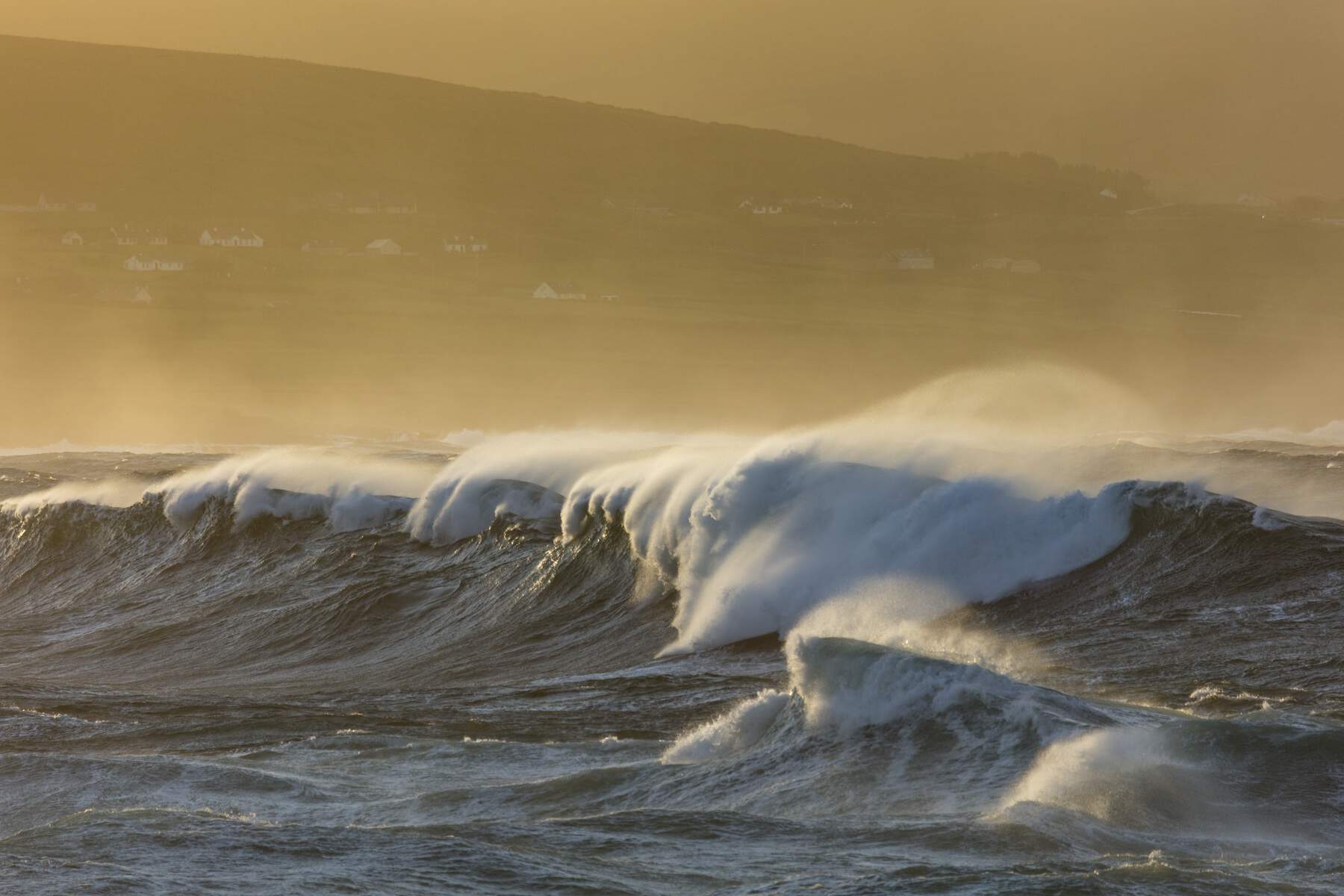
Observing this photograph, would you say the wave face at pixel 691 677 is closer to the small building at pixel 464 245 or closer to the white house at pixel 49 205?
the small building at pixel 464 245

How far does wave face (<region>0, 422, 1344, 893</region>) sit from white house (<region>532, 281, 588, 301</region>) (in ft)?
245

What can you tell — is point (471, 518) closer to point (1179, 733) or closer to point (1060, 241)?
point (1179, 733)

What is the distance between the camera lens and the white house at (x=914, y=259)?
349 feet

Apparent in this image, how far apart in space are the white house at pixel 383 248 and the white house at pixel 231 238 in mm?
6767

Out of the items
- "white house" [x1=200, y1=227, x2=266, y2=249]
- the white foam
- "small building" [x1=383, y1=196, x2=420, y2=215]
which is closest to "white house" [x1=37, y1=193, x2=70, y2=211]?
"white house" [x1=200, y1=227, x2=266, y2=249]

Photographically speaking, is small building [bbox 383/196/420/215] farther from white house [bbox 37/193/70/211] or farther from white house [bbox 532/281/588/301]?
white house [bbox 37/193/70/211]

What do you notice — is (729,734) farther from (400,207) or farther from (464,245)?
(400,207)

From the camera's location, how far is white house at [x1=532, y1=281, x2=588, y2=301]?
98.2m

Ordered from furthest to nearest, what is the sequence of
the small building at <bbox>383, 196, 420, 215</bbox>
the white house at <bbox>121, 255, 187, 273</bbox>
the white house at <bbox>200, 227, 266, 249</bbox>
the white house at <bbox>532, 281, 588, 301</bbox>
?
the small building at <bbox>383, 196, 420, 215</bbox> < the white house at <bbox>200, 227, 266, 249</bbox> < the white house at <bbox>532, 281, 588, 301</bbox> < the white house at <bbox>121, 255, 187, 273</bbox>

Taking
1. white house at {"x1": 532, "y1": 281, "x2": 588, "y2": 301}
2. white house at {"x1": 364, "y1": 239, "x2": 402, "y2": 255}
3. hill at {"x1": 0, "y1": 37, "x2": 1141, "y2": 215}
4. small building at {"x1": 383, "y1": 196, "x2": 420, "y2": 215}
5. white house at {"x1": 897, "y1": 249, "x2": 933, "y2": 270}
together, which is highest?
hill at {"x1": 0, "y1": 37, "x2": 1141, "y2": 215}

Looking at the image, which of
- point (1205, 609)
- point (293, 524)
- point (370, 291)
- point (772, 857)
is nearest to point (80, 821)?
point (772, 857)

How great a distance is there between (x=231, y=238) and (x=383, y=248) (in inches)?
378

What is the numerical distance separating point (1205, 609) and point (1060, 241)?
103 m

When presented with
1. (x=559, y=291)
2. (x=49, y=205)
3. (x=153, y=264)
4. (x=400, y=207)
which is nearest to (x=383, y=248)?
(x=400, y=207)
